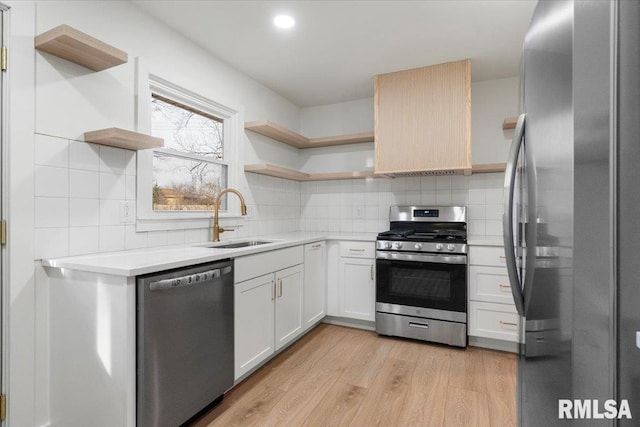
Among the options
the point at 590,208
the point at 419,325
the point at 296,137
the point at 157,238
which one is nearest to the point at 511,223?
the point at 590,208

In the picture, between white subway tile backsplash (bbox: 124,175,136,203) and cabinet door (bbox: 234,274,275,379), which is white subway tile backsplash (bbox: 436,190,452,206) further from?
white subway tile backsplash (bbox: 124,175,136,203)

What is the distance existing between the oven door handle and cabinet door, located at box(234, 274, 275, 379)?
1.11 m

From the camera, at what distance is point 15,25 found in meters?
1.56

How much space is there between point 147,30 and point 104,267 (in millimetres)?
1636

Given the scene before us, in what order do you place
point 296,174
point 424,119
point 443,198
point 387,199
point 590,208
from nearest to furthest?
point 590,208
point 424,119
point 443,198
point 296,174
point 387,199

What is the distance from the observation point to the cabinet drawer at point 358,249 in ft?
10.5

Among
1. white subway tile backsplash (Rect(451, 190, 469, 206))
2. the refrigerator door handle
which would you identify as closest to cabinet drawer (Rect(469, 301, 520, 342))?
white subway tile backsplash (Rect(451, 190, 469, 206))

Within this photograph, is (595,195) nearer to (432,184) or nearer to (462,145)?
(462,145)

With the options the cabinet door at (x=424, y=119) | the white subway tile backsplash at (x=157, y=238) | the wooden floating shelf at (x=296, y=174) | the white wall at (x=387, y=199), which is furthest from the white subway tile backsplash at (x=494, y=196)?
the white subway tile backsplash at (x=157, y=238)

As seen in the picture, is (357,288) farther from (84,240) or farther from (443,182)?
(84,240)

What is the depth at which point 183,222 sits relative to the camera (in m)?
2.48

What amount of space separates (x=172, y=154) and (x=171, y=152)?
0.06ft

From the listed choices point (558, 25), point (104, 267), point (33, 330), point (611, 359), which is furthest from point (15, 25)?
point (611, 359)

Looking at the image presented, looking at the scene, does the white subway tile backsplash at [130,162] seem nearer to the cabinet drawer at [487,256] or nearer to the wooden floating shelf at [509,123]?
the cabinet drawer at [487,256]
